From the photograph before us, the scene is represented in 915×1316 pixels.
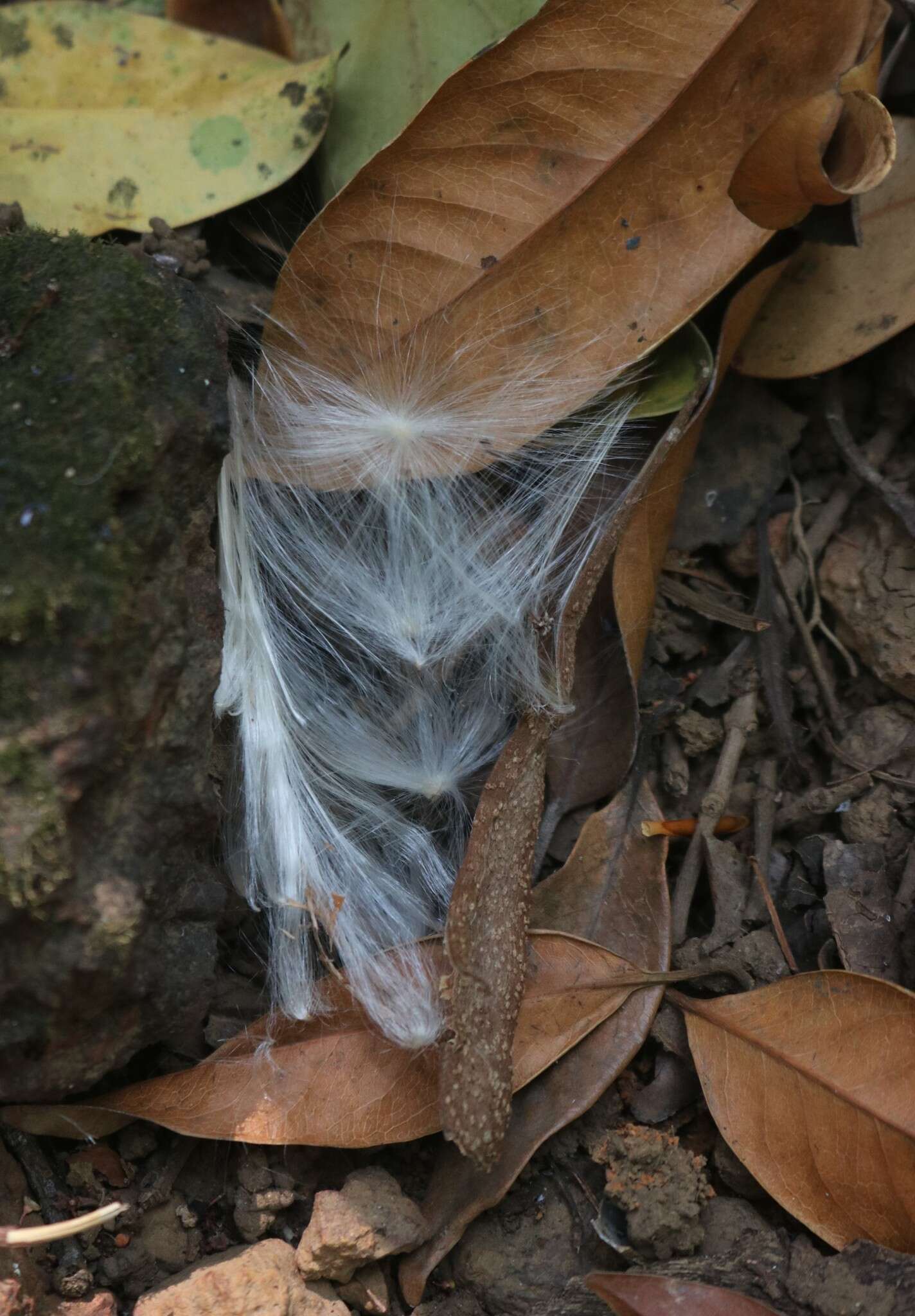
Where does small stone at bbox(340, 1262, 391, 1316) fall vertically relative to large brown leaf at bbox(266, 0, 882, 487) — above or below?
below

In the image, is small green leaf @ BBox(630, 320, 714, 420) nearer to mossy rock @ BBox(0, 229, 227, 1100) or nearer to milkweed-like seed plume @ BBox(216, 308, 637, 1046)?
milkweed-like seed plume @ BBox(216, 308, 637, 1046)

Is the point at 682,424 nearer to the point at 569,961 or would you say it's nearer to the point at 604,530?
the point at 604,530

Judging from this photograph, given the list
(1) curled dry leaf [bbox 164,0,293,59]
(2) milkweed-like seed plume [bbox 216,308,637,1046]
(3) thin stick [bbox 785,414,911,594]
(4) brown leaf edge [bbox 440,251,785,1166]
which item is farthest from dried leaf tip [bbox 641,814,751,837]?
(1) curled dry leaf [bbox 164,0,293,59]

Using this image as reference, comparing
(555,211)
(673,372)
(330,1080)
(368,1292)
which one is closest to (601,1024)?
(330,1080)

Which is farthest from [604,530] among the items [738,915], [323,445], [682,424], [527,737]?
[738,915]

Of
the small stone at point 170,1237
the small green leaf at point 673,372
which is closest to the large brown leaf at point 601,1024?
the small stone at point 170,1237

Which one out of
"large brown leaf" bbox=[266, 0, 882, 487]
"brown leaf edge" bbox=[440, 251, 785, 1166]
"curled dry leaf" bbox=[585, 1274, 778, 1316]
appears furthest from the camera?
"large brown leaf" bbox=[266, 0, 882, 487]
